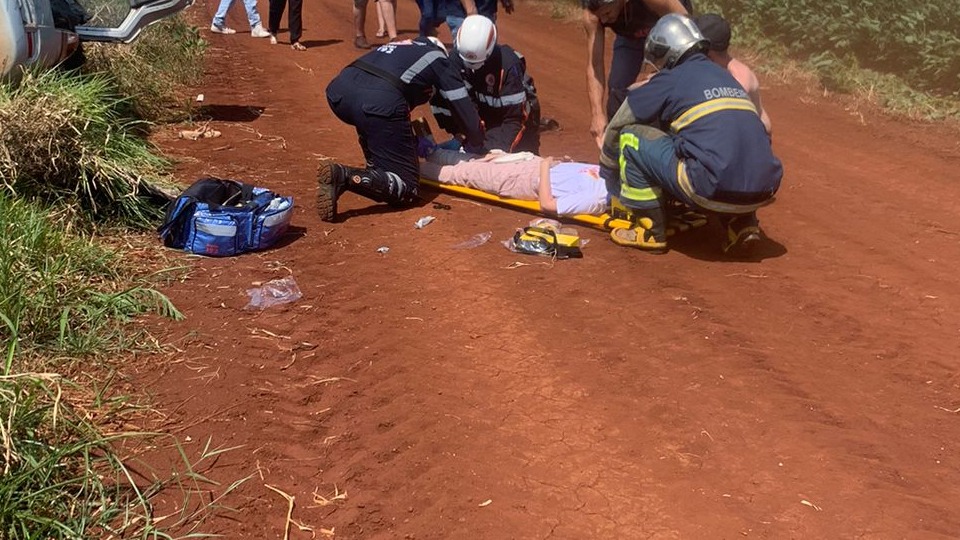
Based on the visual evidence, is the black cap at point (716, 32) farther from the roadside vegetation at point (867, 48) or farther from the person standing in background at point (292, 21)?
the person standing in background at point (292, 21)

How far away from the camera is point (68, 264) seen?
4.57 metres

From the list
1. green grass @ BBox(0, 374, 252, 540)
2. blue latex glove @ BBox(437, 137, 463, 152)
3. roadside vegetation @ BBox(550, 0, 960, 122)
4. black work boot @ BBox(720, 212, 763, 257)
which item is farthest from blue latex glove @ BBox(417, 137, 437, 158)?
roadside vegetation @ BBox(550, 0, 960, 122)

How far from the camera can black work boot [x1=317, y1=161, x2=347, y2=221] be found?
5.91m

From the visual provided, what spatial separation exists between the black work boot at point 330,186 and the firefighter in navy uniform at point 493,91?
95cm

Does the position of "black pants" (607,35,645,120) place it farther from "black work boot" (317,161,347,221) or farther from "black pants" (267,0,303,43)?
"black pants" (267,0,303,43)

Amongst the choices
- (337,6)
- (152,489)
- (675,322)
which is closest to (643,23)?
(675,322)

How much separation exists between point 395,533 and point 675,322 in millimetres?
2049

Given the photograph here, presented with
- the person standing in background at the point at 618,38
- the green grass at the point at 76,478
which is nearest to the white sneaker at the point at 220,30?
the person standing in background at the point at 618,38

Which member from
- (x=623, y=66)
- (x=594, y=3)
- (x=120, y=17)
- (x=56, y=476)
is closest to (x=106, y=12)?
(x=120, y=17)

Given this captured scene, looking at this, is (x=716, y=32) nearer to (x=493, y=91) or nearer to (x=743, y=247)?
(x=743, y=247)

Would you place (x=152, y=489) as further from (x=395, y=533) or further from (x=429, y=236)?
(x=429, y=236)

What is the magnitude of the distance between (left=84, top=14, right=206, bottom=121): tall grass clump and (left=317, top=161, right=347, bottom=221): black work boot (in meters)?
2.27

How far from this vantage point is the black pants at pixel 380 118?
19.9 feet

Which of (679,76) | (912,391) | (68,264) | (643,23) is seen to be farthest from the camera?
(643,23)
